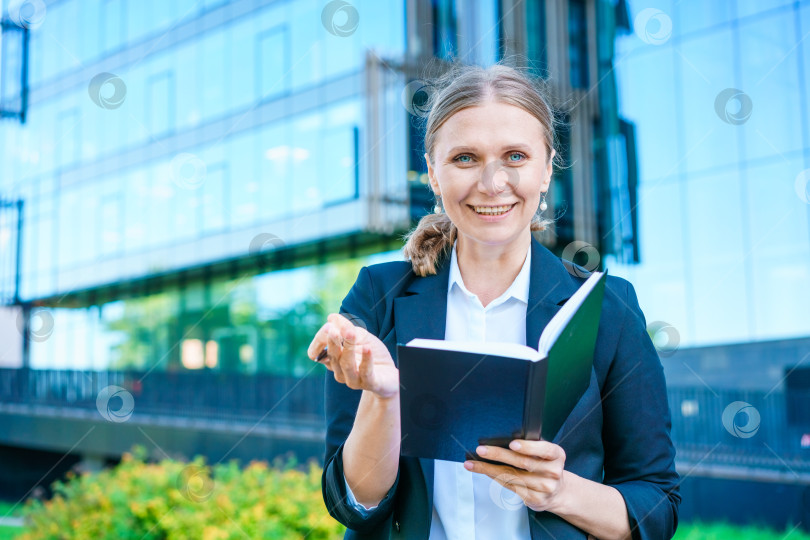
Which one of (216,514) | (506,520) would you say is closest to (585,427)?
(506,520)

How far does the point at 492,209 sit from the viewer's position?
1.83 m

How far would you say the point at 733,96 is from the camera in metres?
12.2

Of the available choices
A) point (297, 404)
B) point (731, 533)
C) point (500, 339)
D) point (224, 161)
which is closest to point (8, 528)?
point (297, 404)

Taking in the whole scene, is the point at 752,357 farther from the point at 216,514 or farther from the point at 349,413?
the point at 349,413
